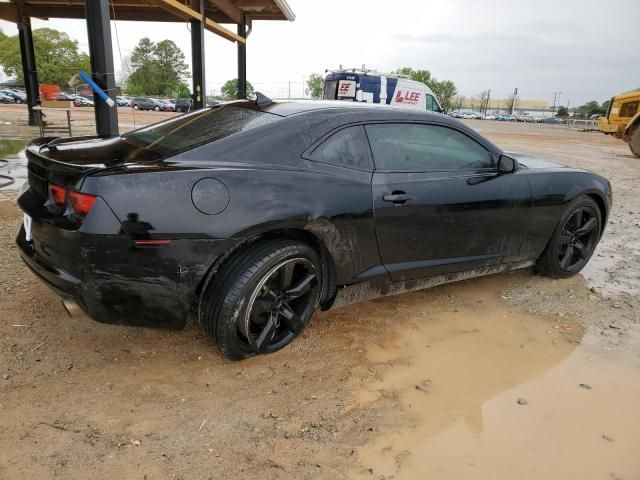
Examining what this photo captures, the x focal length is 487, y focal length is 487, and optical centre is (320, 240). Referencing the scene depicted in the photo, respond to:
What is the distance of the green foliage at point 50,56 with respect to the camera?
64000 millimetres

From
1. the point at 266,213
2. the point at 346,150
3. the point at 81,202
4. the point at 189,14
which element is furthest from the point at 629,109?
the point at 81,202

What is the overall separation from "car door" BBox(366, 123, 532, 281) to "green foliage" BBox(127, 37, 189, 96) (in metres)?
86.4

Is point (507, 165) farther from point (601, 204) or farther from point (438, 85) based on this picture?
point (438, 85)

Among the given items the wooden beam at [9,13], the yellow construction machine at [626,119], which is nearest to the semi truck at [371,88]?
the yellow construction machine at [626,119]

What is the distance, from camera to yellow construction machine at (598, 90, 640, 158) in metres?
15.6

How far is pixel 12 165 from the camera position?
26.1 ft

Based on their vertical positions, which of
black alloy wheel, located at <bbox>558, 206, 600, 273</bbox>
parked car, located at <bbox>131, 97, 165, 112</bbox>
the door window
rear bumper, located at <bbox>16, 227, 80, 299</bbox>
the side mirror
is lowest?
parked car, located at <bbox>131, 97, 165, 112</bbox>

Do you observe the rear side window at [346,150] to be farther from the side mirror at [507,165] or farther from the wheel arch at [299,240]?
the side mirror at [507,165]

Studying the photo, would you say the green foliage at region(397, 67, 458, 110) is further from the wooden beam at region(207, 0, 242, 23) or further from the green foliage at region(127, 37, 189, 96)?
the wooden beam at region(207, 0, 242, 23)

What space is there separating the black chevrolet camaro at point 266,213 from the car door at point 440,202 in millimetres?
10

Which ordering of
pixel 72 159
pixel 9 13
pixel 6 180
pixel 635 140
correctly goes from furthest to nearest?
pixel 635 140, pixel 9 13, pixel 6 180, pixel 72 159

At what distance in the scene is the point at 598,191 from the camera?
163 inches

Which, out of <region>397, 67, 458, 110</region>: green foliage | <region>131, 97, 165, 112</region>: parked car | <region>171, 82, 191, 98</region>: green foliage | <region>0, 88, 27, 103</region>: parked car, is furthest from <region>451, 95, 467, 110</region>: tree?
<region>0, 88, 27, 103</region>: parked car

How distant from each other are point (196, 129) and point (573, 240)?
3256 mm
